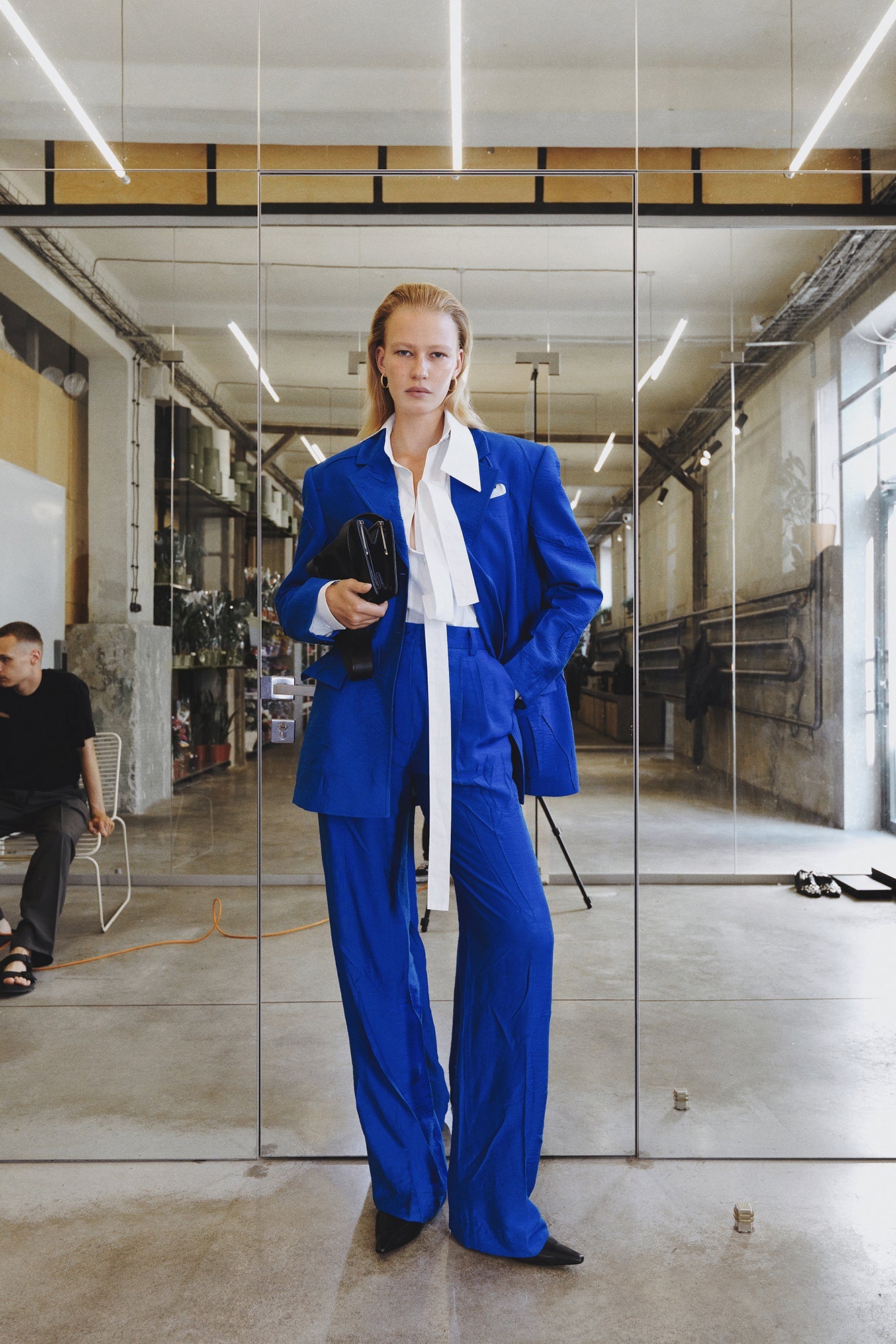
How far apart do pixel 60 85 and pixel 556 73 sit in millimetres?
1056

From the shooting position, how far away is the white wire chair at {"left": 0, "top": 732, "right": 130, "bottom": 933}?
2.11 meters

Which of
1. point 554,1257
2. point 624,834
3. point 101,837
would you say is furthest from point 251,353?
point 554,1257

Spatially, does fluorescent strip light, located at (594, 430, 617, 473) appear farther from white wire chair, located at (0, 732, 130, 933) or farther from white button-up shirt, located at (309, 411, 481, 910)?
white wire chair, located at (0, 732, 130, 933)

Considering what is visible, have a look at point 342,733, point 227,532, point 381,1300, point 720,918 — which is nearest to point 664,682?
point 720,918

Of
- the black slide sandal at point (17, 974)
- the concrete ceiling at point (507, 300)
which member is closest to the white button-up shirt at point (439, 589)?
the concrete ceiling at point (507, 300)

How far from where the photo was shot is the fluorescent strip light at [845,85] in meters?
1.97

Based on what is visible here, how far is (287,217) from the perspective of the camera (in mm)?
1974

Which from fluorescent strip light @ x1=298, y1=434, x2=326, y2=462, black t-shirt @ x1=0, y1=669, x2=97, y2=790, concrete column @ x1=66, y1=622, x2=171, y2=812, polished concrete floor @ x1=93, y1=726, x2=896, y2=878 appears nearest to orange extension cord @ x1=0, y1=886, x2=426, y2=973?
polished concrete floor @ x1=93, y1=726, x2=896, y2=878

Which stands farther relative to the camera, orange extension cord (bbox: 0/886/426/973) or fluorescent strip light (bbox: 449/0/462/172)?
orange extension cord (bbox: 0/886/426/973)

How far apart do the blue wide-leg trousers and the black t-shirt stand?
2.28 feet

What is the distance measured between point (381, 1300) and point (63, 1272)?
0.52 m

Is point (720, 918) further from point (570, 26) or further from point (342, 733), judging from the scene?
point (570, 26)

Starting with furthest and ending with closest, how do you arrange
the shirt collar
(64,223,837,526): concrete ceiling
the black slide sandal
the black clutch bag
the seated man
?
the black slide sandal, the seated man, (64,223,837,526): concrete ceiling, the shirt collar, the black clutch bag

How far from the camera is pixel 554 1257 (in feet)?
5.07
